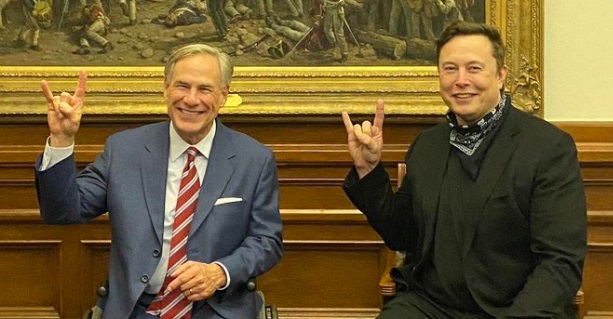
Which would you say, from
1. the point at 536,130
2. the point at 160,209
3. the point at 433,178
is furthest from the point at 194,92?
the point at 536,130

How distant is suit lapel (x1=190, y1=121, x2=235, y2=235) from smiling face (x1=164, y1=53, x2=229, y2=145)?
0.11 metres

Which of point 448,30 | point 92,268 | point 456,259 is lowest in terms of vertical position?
point 92,268

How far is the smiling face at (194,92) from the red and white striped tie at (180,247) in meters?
0.17

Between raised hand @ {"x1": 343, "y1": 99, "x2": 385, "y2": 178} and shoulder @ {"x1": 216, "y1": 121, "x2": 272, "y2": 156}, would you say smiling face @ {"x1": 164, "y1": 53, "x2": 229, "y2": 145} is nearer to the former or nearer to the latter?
shoulder @ {"x1": 216, "y1": 121, "x2": 272, "y2": 156}

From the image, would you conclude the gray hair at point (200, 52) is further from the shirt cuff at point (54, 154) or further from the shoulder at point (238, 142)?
the shirt cuff at point (54, 154)

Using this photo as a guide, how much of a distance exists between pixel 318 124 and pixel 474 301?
1495mm

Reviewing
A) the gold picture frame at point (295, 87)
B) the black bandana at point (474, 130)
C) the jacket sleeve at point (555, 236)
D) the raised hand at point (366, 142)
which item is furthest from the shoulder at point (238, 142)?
the jacket sleeve at point (555, 236)

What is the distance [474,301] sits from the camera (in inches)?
133

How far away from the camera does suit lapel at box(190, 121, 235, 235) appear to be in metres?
3.48

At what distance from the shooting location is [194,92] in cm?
348

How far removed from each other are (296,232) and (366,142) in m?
1.25

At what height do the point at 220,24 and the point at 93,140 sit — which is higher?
the point at 220,24

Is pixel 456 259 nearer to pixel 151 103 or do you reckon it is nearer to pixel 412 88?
pixel 412 88

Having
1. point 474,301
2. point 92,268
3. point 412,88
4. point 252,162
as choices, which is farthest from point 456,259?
point 92,268
